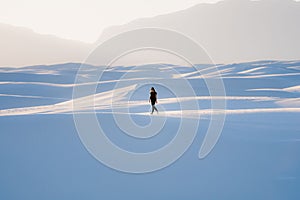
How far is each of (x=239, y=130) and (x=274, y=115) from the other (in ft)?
8.72

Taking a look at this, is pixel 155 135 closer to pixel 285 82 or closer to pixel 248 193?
pixel 248 193

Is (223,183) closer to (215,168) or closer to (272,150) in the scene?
(215,168)

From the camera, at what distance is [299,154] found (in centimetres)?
780

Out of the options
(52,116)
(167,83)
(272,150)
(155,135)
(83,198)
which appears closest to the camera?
(83,198)

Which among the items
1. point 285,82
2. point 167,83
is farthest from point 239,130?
point 285,82

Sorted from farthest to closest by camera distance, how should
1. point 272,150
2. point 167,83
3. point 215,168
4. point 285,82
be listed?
point 285,82 → point 167,83 → point 272,150 → point 215,168

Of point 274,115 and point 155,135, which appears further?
point 274,115

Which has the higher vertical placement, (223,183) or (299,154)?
(299,154)

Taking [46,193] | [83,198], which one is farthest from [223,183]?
[46,193]

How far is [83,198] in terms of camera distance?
21.6 ft

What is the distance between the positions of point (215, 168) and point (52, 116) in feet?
18.0

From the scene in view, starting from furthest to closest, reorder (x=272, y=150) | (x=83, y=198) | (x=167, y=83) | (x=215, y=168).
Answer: (x=167, y=83) → (x=272, y=150) → (x=215, y=168) → (x=83, y=198)

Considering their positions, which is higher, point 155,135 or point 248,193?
point 155,135

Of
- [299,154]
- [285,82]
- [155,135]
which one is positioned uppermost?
[285,82]
